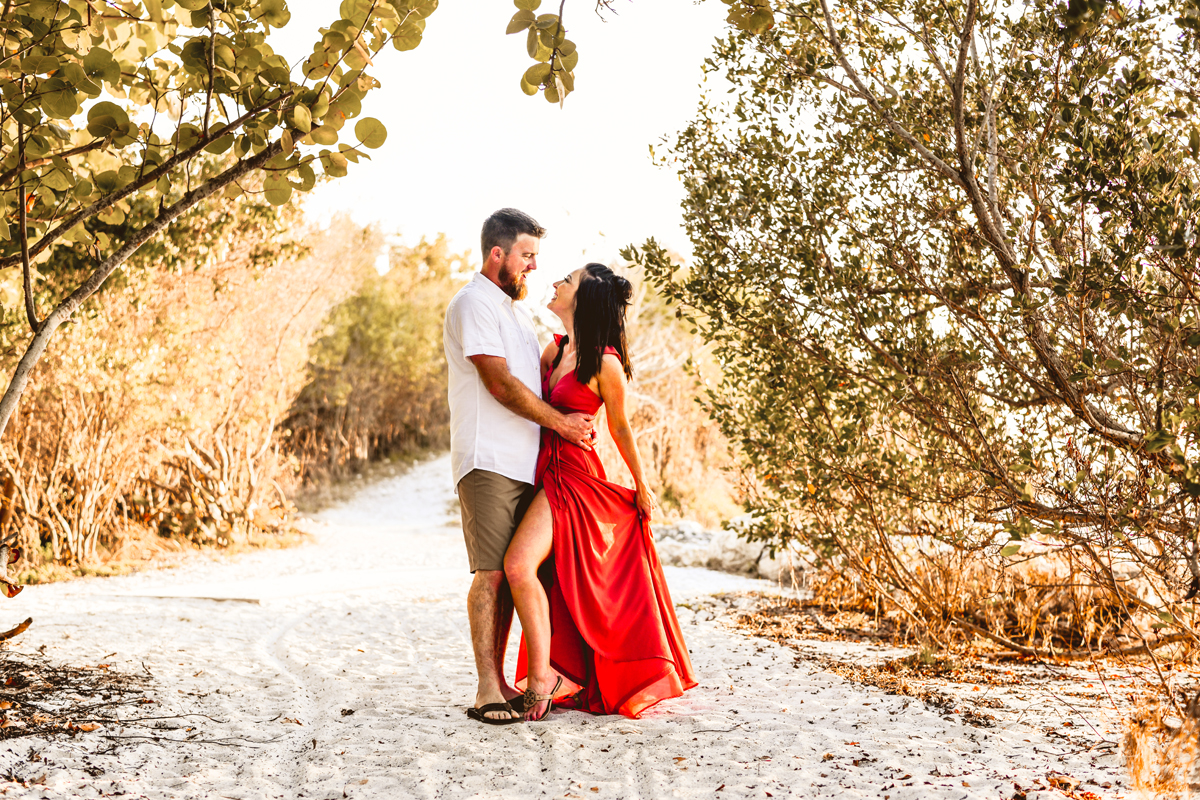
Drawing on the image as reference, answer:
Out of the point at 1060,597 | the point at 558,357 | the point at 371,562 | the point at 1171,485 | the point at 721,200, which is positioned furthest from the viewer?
the point at 371,562

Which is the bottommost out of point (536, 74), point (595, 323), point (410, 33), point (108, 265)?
point (108, 265)

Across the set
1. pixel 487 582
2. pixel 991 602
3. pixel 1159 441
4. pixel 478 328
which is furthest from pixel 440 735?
pixel 991 602

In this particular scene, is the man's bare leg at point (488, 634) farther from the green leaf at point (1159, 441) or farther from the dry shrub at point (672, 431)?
the dry shrub at point (672, 431)

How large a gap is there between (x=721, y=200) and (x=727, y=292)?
445 millimetres

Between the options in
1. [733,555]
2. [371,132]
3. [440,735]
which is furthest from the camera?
[733,555]

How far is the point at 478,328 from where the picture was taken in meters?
3.53

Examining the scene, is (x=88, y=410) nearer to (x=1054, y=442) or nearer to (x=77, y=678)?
(x=77, y=678)

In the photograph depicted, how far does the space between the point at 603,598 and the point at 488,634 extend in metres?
0.48

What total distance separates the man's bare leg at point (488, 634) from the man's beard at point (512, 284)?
1170 mm

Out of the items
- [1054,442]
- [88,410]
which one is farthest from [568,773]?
[88,410]

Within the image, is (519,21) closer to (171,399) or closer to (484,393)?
(484,393)

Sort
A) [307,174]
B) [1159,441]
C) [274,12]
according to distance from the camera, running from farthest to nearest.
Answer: [307,174]
[274,12]
[1159,441]

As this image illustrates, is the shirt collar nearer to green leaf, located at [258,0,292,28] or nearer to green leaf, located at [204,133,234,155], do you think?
green leaf, located at [204,133,234,155]

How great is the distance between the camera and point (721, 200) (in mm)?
4297
